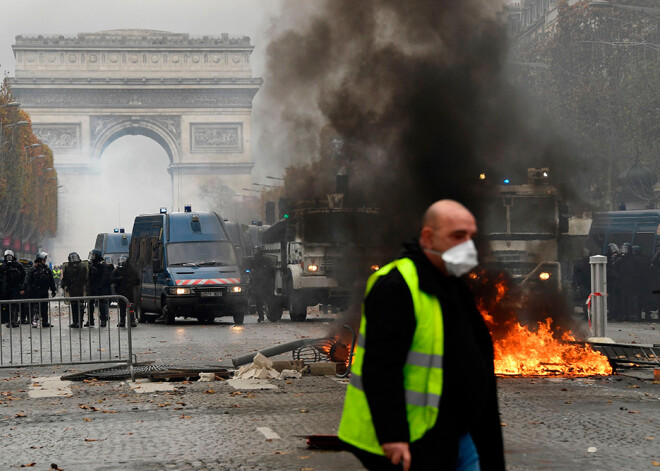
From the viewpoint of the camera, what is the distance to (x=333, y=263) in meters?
23.4

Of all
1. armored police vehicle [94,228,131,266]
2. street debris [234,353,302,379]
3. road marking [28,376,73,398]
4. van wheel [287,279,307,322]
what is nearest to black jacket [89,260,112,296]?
van wheel [287,279,307,322]

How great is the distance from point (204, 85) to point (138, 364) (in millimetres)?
69338

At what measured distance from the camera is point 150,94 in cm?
8469

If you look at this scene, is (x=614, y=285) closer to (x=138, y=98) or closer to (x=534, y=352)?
(x=534, y=352)

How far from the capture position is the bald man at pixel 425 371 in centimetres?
380

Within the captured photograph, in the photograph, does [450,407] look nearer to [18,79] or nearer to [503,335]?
[503,335]

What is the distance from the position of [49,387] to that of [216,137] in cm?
7207

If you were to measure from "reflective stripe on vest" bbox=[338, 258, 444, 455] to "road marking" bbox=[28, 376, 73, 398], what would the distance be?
8.14m

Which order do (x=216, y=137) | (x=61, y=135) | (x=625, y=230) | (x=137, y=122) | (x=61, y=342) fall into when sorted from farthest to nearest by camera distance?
(x=137, y=122)
(x=216, y=137)
(x=61, y=135)
(x=625, y=230)
(x=61, y=342)

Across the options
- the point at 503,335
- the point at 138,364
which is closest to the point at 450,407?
the point at 503,335

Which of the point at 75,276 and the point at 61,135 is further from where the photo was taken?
the point at 61,135

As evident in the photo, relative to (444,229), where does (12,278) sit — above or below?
below

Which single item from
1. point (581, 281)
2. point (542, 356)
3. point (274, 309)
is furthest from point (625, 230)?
point (542, 356)

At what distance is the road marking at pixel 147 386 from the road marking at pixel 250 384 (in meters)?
0.56
